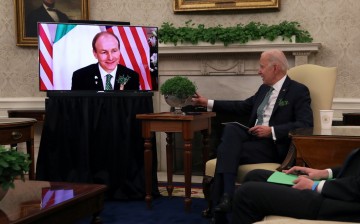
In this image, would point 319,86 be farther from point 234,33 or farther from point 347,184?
point 347,184

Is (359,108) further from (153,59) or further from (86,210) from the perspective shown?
A: (86,210)

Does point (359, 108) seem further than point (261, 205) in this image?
Yes

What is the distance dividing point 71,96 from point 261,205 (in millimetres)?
2767

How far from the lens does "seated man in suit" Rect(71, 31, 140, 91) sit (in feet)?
14.9

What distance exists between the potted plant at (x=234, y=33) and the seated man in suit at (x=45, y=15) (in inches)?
52.7

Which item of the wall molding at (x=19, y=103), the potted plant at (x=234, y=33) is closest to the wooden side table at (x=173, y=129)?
the potted plant at (x=234, y=33)

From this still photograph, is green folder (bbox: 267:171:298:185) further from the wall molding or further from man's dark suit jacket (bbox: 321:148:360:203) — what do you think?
the wall molding

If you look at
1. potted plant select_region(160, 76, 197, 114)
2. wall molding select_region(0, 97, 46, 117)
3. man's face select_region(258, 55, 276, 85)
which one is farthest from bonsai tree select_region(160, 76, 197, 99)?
wall molding select_region(0, 97, 46, 117)

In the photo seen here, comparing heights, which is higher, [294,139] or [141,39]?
[141,39]

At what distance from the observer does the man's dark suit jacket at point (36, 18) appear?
5918 mm

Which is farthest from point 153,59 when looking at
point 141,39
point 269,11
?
point 269,11

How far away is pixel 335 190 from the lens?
2100mm

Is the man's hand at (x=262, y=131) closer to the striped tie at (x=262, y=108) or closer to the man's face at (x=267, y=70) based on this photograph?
the striped tie at (x=262, y=108)

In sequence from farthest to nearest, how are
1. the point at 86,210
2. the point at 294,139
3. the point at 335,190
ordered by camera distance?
the point at 294,139, the point at 86,210, the point at 335,190
